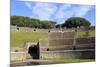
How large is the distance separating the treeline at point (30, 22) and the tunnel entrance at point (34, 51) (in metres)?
0.23

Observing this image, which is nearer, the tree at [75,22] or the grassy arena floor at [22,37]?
the grassy arena floor at [22,37]

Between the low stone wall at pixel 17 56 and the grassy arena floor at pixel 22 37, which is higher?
the grassy arena floor at pixel 22 37

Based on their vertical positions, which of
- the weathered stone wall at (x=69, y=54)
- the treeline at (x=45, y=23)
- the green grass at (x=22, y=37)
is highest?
the treeline at (x=45, y=23)

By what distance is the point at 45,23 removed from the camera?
2439 mm

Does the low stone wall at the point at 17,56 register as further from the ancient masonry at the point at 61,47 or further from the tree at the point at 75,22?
the tree at the point at 75,22

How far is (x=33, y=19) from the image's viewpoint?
2.39 metres

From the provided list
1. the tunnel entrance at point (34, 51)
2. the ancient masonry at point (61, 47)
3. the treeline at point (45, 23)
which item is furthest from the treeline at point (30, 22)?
the tunnel entrance at point (34, 51)

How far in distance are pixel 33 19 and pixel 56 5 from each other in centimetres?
32

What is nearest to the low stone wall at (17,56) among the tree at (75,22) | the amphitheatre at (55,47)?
the amphitheatre at (55,47)

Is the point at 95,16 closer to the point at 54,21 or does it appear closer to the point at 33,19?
the point at 54,21

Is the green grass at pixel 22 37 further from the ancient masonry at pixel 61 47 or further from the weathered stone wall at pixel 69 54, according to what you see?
the weathered stone wall at pixel 69 54

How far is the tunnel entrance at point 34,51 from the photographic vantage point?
2.36 meters

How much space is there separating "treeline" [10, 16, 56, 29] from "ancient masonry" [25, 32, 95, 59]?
0.11 meters
